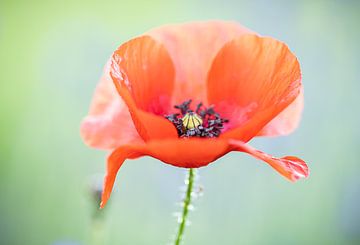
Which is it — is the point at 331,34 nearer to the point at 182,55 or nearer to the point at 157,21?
the point at 157,21

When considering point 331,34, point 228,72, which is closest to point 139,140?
point 228,72

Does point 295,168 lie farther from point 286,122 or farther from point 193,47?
point 193,47

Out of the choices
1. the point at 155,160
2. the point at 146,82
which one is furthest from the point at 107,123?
the point at 155,160

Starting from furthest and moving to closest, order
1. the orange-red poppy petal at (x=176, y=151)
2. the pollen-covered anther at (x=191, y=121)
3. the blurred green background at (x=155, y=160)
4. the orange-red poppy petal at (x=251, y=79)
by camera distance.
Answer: the blurred green background at (x=155, y=160) → the pollen-covered anther at (x=191, y=121) → the orange-red poppy petal at (x=251, y=79) → the orange-red poppy petal at (x=176, y=151)

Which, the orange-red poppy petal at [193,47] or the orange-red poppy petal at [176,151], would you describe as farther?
the orange-red poppy petal at [193,47]

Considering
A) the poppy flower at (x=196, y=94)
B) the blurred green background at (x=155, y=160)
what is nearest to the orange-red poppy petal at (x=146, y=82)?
the poppy flower at (x=196, y=94)

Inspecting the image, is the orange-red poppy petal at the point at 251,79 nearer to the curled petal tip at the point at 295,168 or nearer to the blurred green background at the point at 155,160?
the curled petal tip at the point at 295,168
